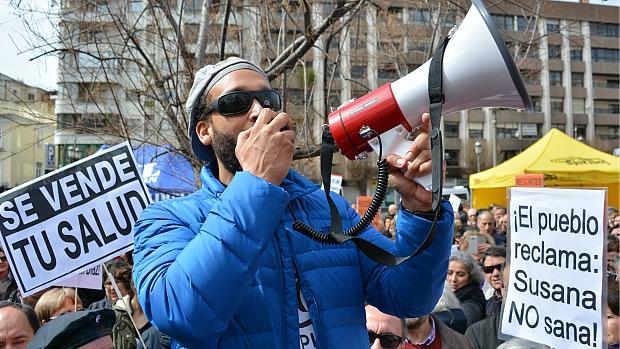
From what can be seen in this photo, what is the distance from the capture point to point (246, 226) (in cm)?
137

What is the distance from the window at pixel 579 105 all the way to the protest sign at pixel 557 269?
56565mm

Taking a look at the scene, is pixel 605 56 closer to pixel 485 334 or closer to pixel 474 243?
pixel 474 243

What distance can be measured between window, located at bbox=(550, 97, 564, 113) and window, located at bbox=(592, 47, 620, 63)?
551 cm

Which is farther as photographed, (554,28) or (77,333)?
(554,28)

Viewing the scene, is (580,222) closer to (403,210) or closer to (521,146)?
(403,210)

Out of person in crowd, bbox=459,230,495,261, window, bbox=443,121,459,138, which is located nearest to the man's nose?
person in crowd, bbox=459,230,495,261

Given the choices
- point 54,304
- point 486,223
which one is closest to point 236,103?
point 54,304

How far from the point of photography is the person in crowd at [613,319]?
11.4 feet

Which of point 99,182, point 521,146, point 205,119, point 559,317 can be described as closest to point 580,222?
point 559,317

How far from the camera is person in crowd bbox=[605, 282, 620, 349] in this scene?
348 centimetres

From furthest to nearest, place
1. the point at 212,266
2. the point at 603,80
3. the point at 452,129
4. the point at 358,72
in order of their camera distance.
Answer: the point at 603,80 → the point at 452,129 → the point at 358,72 → the point at 212,266

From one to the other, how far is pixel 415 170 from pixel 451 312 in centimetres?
304

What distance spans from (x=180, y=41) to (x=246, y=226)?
4250 millimetres

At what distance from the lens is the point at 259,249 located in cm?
137
